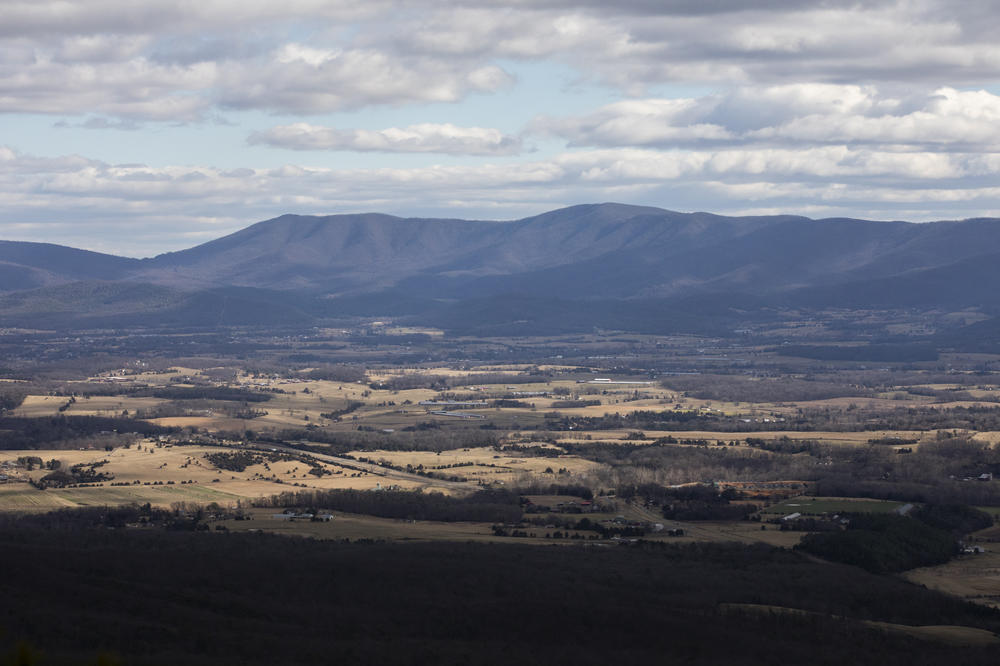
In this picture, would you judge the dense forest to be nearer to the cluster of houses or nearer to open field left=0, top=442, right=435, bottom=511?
the cluster of houses

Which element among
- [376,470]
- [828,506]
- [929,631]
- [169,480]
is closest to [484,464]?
[376,470]

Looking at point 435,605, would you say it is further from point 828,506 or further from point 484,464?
point 484,464

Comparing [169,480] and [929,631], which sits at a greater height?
[169,480]

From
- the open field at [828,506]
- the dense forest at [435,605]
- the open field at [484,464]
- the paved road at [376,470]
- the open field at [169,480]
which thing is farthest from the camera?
the open field at [484,464]

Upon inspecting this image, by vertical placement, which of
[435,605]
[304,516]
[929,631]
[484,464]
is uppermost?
[435,605]

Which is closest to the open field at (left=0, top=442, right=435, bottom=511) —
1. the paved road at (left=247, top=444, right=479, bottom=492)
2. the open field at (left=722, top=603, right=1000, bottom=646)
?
the paved road at (left=247, top=444, right=479, bottom=492)

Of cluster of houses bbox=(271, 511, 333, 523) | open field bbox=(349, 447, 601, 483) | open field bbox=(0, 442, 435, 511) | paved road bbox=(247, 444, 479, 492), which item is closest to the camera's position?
cluster of houses bbox=(271, 511, 333, 523)

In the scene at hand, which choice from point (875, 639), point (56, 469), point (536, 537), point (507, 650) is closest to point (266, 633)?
point (507, 650)

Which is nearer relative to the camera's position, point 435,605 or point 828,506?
point 435,605

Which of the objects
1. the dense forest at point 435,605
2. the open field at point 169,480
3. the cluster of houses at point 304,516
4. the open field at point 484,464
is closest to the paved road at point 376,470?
the open field at point 169,480

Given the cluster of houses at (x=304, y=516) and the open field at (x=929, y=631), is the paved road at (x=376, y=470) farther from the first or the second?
the open field at (x=929, y=631)

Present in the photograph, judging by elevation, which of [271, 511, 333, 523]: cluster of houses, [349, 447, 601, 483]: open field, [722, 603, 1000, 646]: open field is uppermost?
[349, 447, 601, 483]: open field
